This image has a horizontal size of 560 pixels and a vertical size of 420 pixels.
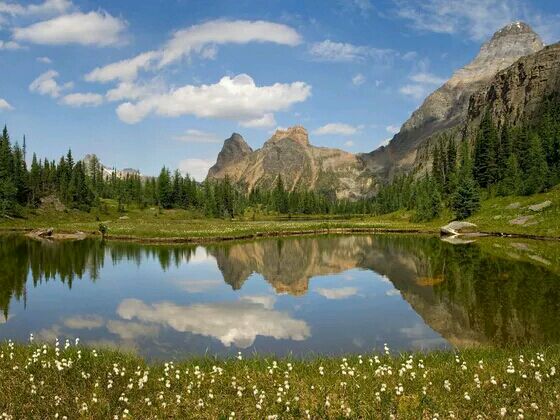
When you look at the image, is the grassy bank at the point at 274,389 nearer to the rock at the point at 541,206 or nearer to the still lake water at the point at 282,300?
the still lake water at the point at 282,300

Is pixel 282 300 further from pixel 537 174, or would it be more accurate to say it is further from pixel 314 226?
pixel 537 174

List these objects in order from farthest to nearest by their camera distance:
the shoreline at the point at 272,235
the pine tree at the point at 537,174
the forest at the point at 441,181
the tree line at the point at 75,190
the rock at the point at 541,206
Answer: the tree line at the point at 75,190 < the forest at the point at 441,181 < the pine tree at the point at 537,174 < the rock at the point at 541,206 < the shoreline at the point at 272,235

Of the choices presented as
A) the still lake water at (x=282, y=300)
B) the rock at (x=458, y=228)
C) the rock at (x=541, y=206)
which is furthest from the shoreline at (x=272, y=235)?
the still lake water at (x=282, y=300)

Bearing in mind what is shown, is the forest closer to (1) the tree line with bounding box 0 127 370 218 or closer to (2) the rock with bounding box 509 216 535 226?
(1) the tree line with bounding box 0 127 370 218

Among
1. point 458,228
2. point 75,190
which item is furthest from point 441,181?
point 75,190

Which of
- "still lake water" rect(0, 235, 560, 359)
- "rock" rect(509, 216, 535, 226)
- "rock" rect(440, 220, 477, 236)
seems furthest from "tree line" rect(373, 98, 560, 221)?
"still lake water" rect(0, 235, 560, 359)

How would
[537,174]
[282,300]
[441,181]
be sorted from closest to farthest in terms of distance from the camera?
[282,300], [537,174], [441,181]

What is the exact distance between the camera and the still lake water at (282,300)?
2300cm

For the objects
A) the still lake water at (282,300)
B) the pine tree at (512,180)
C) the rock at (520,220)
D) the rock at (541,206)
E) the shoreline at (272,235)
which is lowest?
the still lake water at (282,300)

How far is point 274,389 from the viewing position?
41.8 feet

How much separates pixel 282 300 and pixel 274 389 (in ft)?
67.7

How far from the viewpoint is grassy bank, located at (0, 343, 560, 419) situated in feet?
36.5

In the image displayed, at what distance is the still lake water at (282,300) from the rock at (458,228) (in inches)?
1229

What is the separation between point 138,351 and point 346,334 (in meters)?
10.2
